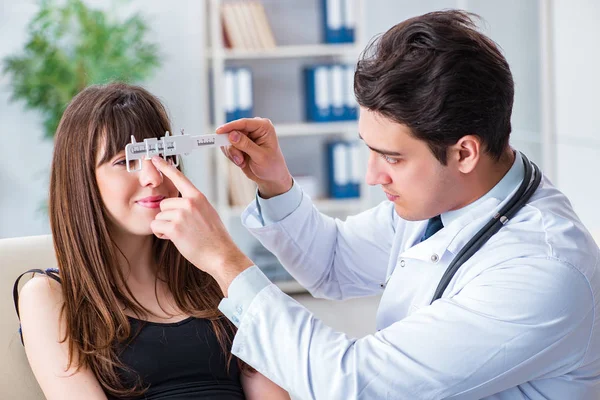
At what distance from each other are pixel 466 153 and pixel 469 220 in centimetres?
14

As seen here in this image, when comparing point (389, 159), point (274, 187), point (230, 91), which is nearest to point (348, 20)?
point (230, 91)

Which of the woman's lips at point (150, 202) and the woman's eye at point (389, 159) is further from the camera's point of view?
the woman's lips at point (150, 202)

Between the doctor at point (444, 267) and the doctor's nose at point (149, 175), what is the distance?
0.20m

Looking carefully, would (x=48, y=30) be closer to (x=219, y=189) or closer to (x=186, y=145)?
(x=219, y=189)

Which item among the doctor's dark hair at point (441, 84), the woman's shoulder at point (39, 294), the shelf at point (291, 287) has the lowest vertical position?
the shelf at point (291, 287)

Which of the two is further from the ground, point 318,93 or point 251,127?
point 251,127

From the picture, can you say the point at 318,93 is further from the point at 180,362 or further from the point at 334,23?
the point at 180,362

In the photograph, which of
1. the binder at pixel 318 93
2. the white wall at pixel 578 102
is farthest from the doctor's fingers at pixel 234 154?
the binder at pixel 318 93

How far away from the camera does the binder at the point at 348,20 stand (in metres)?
4.45

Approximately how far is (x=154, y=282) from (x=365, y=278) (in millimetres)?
524

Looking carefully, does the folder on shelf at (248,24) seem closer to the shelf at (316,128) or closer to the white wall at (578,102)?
the shelf at (316,128)

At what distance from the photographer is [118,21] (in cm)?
467

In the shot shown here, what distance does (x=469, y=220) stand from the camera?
1497mm

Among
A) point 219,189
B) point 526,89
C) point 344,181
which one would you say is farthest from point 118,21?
point 526,89
